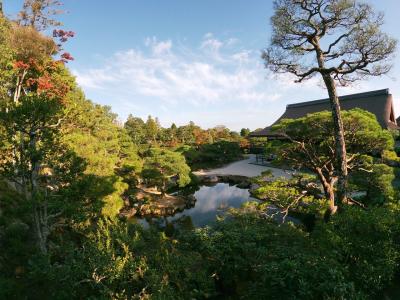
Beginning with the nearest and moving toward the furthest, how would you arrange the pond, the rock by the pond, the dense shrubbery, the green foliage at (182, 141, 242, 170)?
the dense shrubbery < the pond < the rock by the pond < the green foliage at (182, 141, 242, 170)

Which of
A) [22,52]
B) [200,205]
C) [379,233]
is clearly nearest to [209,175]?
[200,205]

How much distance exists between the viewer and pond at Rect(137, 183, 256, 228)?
12.8m

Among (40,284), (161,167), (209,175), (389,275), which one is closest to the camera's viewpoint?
(389,275)

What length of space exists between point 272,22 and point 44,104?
5.18m

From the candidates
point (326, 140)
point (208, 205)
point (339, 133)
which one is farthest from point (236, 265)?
point (208, 205)

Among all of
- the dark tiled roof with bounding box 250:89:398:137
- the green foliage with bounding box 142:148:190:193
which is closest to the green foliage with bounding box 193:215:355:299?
the dark tiled roof with bounding box 250:89:398:137

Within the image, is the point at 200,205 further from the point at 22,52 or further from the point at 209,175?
the point at 22,52

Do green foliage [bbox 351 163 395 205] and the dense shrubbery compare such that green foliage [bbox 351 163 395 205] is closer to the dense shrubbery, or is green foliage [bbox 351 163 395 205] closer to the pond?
the dense shrubbery

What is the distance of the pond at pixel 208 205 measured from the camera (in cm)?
1278

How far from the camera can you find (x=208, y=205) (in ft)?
49.5

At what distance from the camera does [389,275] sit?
11.1 feet

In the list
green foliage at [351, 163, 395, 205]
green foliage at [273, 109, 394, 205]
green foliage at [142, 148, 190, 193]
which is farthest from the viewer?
green foliage at [142, 148, 190, 193]

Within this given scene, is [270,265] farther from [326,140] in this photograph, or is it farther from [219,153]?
[219,153]

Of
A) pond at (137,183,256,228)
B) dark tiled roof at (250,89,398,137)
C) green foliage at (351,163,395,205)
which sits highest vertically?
dark tiled roof at (250,89,398,137)
